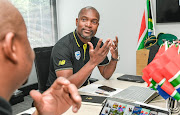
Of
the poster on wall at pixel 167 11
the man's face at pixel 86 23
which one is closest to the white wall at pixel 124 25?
the poster on wall at pixel 167 11

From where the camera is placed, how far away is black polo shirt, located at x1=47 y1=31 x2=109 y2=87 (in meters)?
1.54

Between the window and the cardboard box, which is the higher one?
the window

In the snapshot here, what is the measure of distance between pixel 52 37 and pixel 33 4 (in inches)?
30.0

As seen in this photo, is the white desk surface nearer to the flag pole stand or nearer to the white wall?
the flag pole stand

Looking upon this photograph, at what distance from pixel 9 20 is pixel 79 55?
52.6 inches

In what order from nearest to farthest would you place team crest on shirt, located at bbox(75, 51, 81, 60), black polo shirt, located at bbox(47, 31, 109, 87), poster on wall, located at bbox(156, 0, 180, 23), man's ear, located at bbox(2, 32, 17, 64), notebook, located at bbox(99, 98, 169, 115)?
man's ear, located at bbox(2, 32, 17, 64) → notebook, located at bbox(99, 98, 169, 115) → black polo shirt, located at bbox(47, 31, 109, 87) → team crest on shirt, located at bbox(75, 51, 81, 60) → poster on wall, located at bbox(156, 0, 180, 23)

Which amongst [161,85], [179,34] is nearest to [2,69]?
[161,85]

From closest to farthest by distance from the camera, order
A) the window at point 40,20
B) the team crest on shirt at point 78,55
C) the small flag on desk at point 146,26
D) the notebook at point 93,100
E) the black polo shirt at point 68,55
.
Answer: the notebook at point 93,100 < the black polo shirt at point 68,55 < the team crest on shirt at point 78,55 < the small flag on desk at point 146,26 < the window at point 40,20

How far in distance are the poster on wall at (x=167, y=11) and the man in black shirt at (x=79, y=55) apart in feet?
4.62

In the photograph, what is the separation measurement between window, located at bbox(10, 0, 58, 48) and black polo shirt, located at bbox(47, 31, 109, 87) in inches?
68.3

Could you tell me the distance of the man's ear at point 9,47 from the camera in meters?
0.35

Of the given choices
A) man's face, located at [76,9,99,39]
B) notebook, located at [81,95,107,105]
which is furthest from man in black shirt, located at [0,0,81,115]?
man's face, located at [76,9,99,39]

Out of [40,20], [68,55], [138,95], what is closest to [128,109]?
[138,95]

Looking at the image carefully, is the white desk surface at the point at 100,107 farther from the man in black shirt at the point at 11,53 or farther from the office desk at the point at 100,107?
the man in black shirt at the point at 11,53
